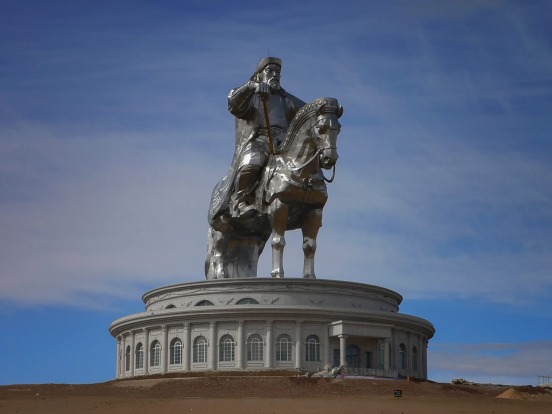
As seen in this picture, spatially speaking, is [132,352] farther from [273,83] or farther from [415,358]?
[273,83]

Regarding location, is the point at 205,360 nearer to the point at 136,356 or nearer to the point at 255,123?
the point at 136,356

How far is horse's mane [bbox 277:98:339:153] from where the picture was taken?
49375mm

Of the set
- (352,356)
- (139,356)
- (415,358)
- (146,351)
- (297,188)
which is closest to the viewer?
(297,188)

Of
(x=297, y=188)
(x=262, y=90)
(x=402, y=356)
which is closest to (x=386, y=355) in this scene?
(x=402, y=356)

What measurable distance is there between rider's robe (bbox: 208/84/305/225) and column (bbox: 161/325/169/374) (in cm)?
592

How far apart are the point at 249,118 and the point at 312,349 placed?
11354mm

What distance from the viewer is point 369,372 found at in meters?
50.3

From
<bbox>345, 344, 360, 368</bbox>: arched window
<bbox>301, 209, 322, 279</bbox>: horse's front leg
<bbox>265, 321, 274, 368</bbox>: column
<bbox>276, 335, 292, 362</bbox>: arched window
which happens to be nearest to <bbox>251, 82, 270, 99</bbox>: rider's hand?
<bbox>301, 209, 322, 279</bbox>: horse's front leg

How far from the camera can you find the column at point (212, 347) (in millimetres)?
52156

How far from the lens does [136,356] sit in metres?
56.6

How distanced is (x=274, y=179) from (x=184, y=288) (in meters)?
7.58

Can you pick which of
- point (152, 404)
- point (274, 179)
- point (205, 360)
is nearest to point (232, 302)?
point (205, 360)

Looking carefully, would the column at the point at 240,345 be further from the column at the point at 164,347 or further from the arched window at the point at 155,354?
the arched window at the point at 155,354

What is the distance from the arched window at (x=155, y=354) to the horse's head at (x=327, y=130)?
41.7ft
